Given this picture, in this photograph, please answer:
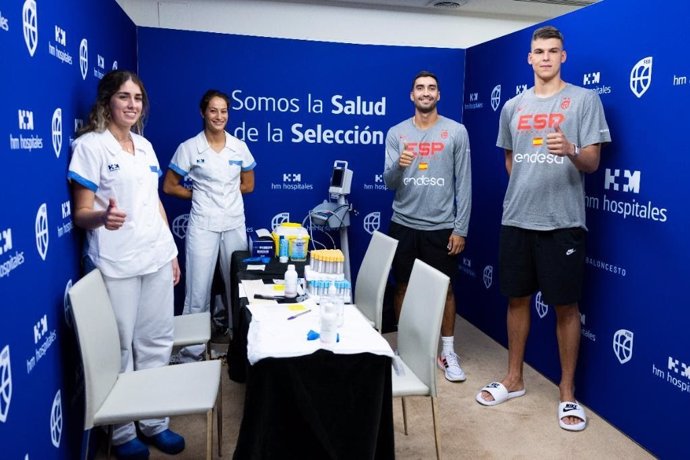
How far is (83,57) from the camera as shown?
259 centimetres

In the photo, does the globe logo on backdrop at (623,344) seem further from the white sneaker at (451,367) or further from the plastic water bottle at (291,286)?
the plastic water bottle at (291,286)

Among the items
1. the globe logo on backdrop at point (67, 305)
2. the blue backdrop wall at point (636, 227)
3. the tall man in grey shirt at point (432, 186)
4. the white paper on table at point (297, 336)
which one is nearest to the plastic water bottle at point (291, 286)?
the white paper on table at point (297, 336)

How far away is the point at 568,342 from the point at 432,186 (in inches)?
47.8

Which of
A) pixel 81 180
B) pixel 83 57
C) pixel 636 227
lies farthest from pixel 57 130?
pixel 636 227

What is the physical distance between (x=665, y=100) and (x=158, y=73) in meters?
3.38

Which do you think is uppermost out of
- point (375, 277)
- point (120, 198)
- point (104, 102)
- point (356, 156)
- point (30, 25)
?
point (30, 25)

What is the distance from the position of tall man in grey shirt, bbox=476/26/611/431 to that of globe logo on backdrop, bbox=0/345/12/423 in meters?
2.39

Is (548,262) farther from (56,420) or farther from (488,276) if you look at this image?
(56,420)

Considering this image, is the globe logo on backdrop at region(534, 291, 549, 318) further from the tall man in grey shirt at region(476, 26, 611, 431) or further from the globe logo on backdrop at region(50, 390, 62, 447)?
the globe logo on backdrop at region(50, 390, 62, 447)

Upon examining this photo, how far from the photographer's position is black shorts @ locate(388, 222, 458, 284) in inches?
143

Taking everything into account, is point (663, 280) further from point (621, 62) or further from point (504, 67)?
point (504, 67)

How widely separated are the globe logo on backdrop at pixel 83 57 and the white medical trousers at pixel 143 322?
95 centimetres

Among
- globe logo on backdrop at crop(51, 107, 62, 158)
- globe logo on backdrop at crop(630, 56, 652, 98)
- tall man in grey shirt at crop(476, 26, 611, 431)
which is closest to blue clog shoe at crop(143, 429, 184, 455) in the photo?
globe logo on backdrop at crop(51, 107, 62, 158)

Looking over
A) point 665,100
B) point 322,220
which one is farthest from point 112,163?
point 665,100
